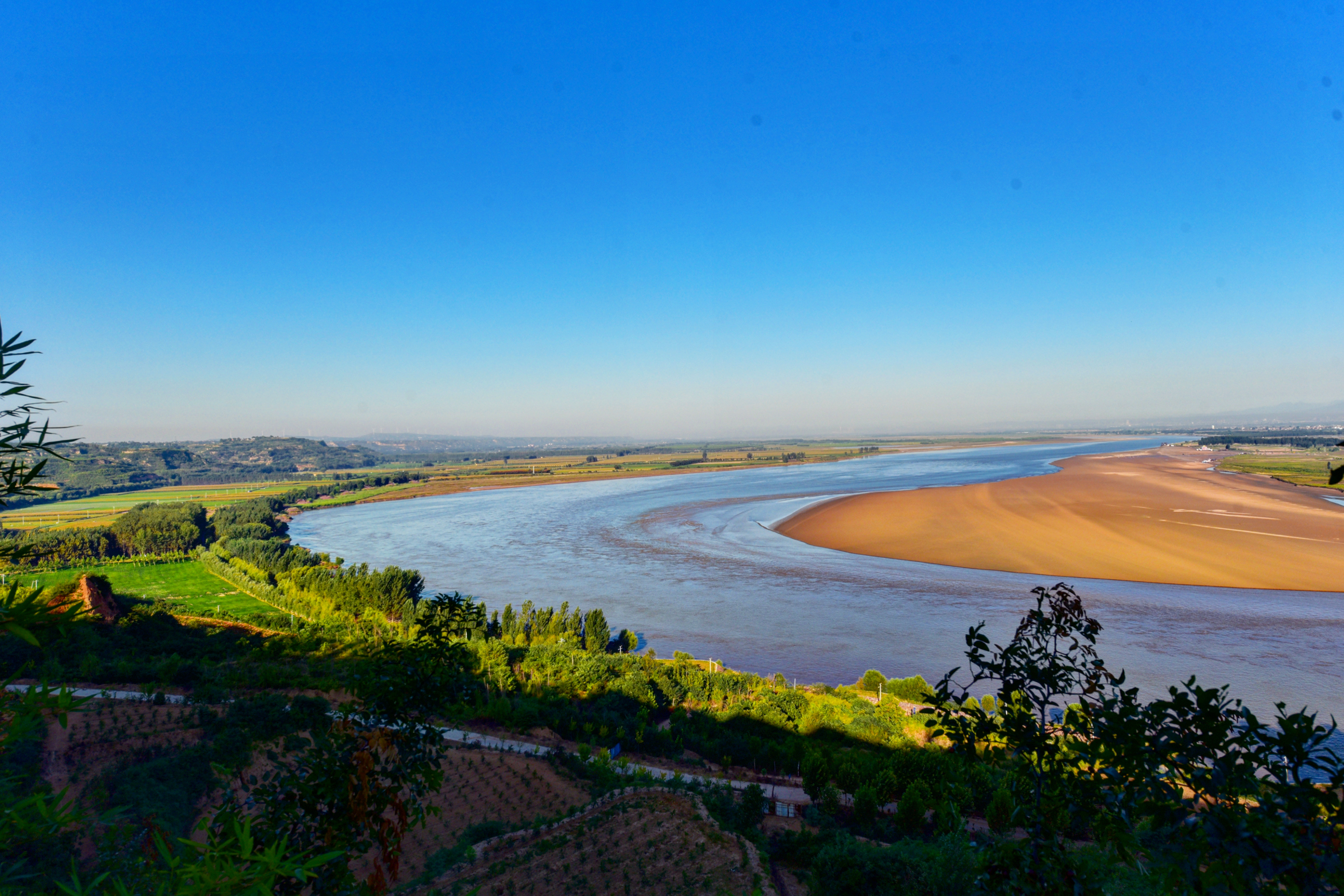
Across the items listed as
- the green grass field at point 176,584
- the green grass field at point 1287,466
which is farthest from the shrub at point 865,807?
the green grass field at point 1287,466

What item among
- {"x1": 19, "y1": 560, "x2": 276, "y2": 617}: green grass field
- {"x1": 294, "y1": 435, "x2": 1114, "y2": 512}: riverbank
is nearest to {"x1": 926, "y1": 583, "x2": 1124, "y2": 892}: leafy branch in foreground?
{"x1": 19, "y1": 560, "x2": 276, "y2": 617}: green grass field

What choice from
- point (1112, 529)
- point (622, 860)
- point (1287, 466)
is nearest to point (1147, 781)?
point (622, 860)

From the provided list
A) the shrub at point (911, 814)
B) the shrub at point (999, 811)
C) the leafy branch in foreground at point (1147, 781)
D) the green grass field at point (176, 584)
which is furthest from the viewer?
the green grass field at point (176, 584)

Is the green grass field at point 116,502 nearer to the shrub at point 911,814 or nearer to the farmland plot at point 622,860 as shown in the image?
the farmland plot at point 622,860

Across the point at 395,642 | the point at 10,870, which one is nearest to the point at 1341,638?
the point at 395,642

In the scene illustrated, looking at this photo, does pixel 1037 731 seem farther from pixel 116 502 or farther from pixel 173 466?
pixel 173 466

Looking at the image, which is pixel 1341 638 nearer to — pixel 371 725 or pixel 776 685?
pixel 776 685

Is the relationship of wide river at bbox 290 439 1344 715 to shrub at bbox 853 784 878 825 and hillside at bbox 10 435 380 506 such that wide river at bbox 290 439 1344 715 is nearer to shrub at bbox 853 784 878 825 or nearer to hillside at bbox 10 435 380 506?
shrub at bbox 853 784 878 825
